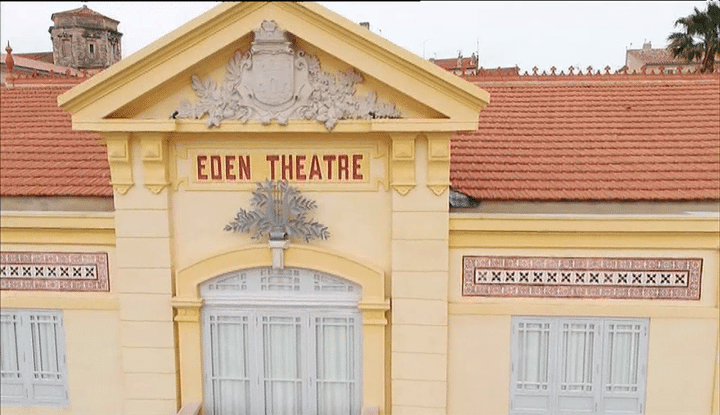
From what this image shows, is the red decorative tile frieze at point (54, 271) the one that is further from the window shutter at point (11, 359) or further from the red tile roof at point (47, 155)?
the red tile roof at point (47, 155)

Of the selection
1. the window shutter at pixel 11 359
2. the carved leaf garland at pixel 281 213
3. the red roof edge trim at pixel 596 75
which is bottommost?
the window shutter at pixel 11 359

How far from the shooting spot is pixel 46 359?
7559mm

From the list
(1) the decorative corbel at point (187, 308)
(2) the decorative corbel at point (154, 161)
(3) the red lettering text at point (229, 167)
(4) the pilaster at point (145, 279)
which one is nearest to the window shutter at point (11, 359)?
(4) the pilaster at point (145, 279)

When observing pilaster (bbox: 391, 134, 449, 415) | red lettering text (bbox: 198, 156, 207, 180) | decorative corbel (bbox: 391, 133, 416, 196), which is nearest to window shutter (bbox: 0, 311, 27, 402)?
red lettering text (bbox: 198, 156, 207, 180)

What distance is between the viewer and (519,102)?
928 cm

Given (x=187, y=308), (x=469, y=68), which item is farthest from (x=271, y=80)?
(x=469, y=68)

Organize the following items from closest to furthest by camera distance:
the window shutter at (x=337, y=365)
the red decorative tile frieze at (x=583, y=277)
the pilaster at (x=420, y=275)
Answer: the pilaster at (x=420, y=275)
the red decorative tile frieze at (x=583, y=277)
the window shutter at (x=337, y=365)

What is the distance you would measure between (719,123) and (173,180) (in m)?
7.96

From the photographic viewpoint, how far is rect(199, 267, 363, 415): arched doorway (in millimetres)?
7125

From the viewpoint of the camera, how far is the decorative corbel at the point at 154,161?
22.2ft

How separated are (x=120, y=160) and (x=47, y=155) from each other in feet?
7.55

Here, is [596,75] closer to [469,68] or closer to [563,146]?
[563,146]

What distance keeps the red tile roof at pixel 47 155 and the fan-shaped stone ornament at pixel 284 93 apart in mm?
2227

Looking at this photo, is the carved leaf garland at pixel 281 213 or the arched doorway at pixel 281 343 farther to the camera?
the arched doorway at pixel 281 343
